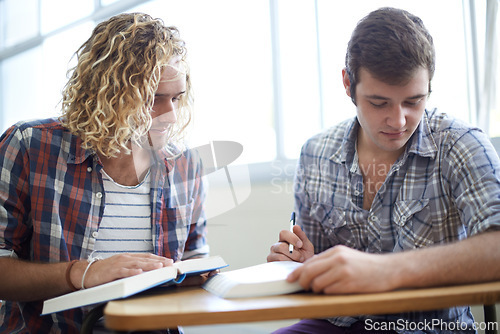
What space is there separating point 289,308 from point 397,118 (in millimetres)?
689

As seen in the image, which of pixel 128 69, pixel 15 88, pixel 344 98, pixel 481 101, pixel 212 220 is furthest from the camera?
pixel 15 88

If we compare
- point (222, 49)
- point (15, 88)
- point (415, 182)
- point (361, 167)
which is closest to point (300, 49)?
point (222, 49)

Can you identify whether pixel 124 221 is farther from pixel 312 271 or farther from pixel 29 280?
pixel 312 271

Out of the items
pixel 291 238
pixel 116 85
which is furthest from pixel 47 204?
pixel 291 238

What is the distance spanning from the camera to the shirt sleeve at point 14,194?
117 cm

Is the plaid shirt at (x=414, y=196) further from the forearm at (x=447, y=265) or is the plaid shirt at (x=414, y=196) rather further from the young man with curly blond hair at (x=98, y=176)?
the young man with curly blond hair at (x=98, y=176)

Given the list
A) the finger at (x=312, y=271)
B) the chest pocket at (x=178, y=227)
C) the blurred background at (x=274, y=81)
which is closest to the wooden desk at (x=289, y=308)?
the finger at (x=312, y=271)

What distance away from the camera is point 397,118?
46.6 inches

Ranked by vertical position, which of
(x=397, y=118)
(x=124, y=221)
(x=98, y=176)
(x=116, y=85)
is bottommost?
(x=124, y=221)

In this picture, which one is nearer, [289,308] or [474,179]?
[289,308]

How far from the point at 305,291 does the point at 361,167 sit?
654 millimetres

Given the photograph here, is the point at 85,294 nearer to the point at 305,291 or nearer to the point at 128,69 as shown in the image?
the point at 305,291

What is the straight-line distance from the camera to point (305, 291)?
82cm

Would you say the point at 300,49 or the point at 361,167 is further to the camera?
the point at 300,49
